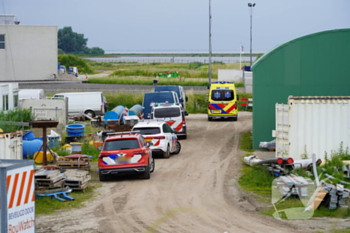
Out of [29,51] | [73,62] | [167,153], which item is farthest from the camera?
[73,62]

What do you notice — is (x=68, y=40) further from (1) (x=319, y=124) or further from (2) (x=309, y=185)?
(2) (x=309, y=185)

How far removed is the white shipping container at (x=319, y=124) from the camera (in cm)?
1923

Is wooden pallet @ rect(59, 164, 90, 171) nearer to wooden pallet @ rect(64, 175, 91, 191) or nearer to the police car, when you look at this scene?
wooden pallet @ rect(64, 175, 91, 191)

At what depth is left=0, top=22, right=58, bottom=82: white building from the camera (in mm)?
60938

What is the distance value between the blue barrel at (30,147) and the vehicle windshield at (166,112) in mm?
7113

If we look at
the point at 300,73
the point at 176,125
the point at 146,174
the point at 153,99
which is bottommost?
the point at 146,174

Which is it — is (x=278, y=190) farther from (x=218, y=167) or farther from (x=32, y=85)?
(x=32, y=85)

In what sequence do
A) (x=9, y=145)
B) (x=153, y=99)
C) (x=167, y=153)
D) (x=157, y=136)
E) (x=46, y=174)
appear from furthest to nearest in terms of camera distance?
(x=153, y=99)
(x=167, y=153)
(x=157, y=136)
(x=9, y=145)
(x=46, y=174)

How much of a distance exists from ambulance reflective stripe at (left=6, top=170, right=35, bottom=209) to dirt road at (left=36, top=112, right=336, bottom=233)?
11.7ft

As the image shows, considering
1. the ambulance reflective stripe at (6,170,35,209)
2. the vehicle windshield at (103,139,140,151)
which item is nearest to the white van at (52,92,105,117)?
the vehicle windshield at (103,139,140,151)

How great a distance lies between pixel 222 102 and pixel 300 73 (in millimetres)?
13469

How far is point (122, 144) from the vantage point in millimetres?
17828

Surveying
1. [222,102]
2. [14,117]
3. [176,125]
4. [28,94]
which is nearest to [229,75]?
[222,102]

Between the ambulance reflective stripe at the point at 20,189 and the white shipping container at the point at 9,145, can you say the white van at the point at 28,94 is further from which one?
the ambulance reflective stripe at the point at 20,189
